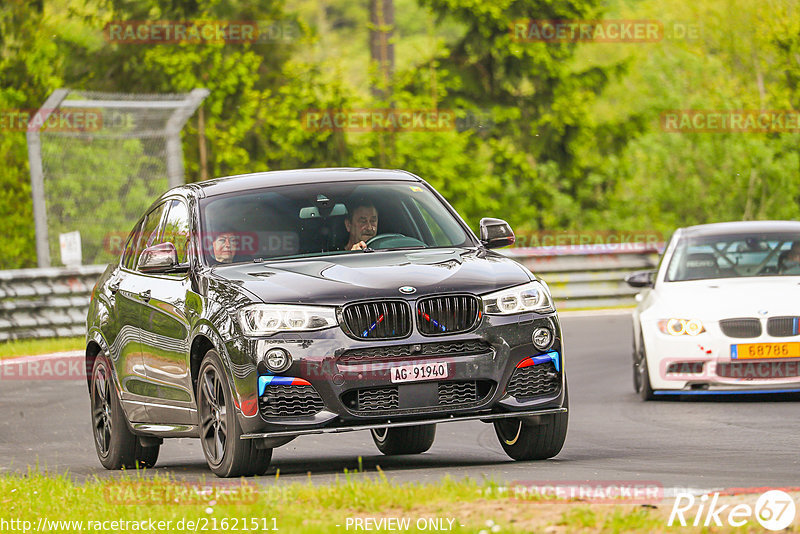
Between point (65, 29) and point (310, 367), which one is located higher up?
point (65, 29)

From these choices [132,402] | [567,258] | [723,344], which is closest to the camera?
[132,402]

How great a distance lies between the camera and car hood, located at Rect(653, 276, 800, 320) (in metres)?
13.4

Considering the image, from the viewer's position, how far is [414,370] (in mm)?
8695

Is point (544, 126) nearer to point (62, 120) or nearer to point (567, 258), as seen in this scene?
point (567, 258)

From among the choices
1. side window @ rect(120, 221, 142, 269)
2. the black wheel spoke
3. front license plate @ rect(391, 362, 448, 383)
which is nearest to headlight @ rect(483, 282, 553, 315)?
front license plate @ rect(391, 362, 448, 383)

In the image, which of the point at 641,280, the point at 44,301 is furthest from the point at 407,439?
the point at 44,301

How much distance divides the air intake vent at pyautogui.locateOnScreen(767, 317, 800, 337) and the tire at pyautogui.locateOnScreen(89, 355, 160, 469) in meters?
5.15

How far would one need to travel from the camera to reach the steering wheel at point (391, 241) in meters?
9.97

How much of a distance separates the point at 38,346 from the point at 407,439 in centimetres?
1107

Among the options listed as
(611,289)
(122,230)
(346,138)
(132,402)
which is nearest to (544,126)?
(346,138)

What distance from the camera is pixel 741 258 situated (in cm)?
1454

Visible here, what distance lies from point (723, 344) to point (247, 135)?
21422 mm

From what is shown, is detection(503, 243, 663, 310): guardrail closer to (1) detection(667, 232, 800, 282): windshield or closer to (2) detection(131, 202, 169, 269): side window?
(1) detection(667, 232, 800, 282): windshield

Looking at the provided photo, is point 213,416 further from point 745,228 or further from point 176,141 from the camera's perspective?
point 176,141
